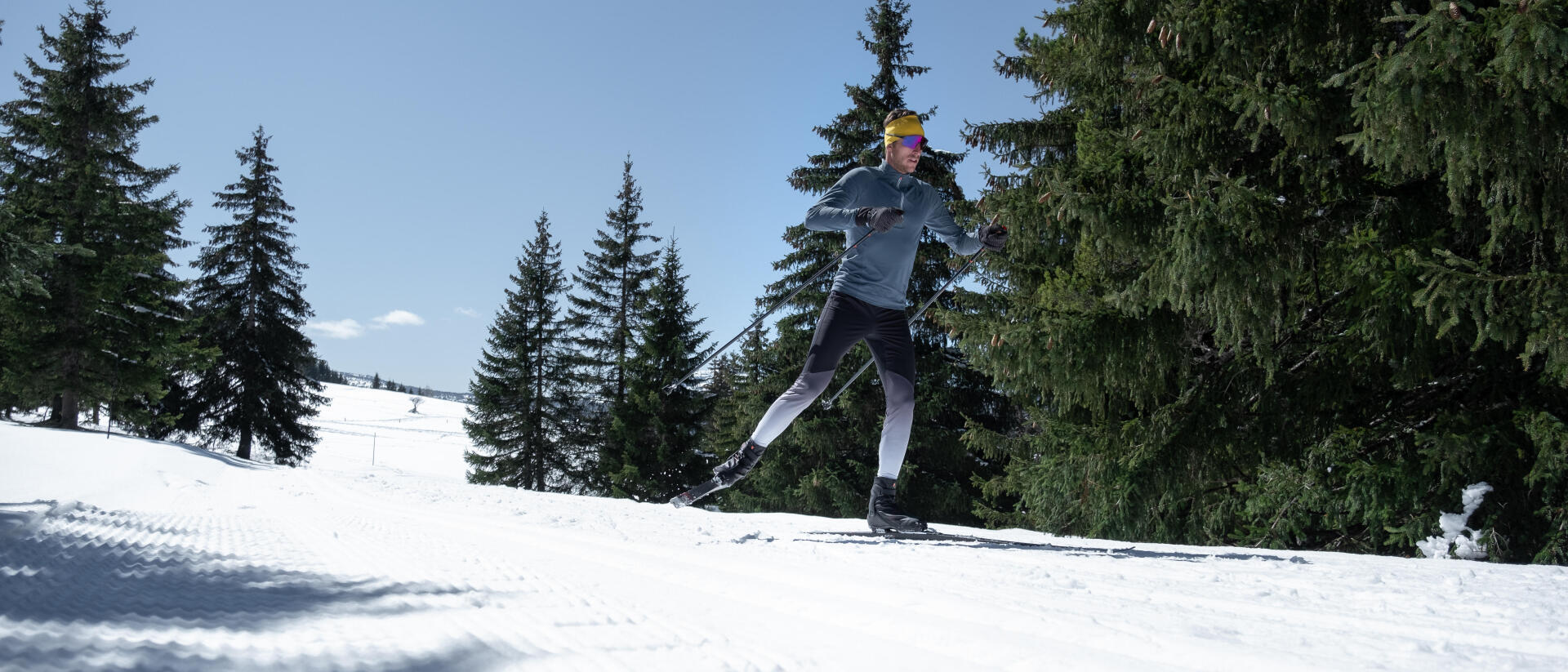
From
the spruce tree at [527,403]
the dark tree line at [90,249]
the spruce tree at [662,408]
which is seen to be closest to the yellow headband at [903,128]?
the dark tree line at [90,249]

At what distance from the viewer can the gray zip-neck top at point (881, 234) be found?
13.7ft

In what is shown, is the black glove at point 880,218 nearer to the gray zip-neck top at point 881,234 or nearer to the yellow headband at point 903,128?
the gray zip-neck top at point 881,234

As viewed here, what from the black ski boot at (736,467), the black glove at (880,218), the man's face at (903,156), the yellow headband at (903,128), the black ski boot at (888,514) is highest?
the yellow headband at (903,128)

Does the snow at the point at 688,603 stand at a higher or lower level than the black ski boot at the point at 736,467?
lower

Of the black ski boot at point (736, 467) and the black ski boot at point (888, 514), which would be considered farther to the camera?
the black ski boot at point (736, 467)

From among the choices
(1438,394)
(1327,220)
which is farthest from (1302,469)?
(1327,220)

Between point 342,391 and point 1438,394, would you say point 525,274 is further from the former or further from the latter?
point 342,391

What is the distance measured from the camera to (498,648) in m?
1.21

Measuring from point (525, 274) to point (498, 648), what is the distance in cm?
3356

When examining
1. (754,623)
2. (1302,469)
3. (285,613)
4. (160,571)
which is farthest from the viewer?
(1302,469)

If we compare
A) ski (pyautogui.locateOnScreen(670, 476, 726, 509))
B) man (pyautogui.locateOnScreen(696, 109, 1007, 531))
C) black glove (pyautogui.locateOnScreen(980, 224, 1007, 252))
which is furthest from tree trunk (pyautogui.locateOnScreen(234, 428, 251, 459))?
black glove (pyautogui.locateOnScreen(980, 224, 1007, 252))

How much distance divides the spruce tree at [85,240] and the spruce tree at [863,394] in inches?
617

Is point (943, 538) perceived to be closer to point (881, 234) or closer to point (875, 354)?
point (875, 354)

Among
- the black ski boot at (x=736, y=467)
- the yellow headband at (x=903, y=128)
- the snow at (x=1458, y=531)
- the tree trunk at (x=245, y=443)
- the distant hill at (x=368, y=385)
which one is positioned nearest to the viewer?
the yellow headband at (x=903, y=128)
